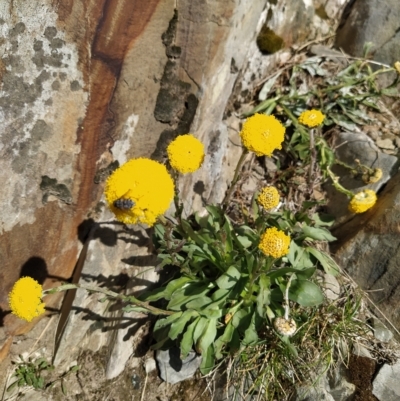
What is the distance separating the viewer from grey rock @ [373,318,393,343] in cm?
323

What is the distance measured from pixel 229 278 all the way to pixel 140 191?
1221 millimetres

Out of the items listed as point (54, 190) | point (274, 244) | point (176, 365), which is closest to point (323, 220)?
point (274, 244)

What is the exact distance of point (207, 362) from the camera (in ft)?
10.1

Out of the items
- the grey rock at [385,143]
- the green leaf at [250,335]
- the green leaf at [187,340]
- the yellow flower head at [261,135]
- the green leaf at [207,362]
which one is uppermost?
the grey rock at [385,143]

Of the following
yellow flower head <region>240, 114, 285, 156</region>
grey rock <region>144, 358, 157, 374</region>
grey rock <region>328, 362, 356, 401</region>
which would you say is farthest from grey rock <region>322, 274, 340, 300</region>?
grey rock <region>144, 358, 157, 374</region>

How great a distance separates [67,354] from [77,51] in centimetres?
258

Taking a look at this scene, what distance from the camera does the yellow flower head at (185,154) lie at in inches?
95.8

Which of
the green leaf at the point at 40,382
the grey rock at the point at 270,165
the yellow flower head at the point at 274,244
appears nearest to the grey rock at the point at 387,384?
the yellow flower head at the point at 274,244

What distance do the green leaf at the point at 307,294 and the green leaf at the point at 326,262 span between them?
62 cm

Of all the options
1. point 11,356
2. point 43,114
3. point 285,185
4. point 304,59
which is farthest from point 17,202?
point 304,59

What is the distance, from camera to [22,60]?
2.68m

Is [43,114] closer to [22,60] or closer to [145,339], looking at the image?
[22,60]

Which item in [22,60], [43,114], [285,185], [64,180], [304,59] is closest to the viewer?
[22,60]

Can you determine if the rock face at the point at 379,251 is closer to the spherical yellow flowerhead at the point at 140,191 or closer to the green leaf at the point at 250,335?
the green leaf at the point at 250,335
